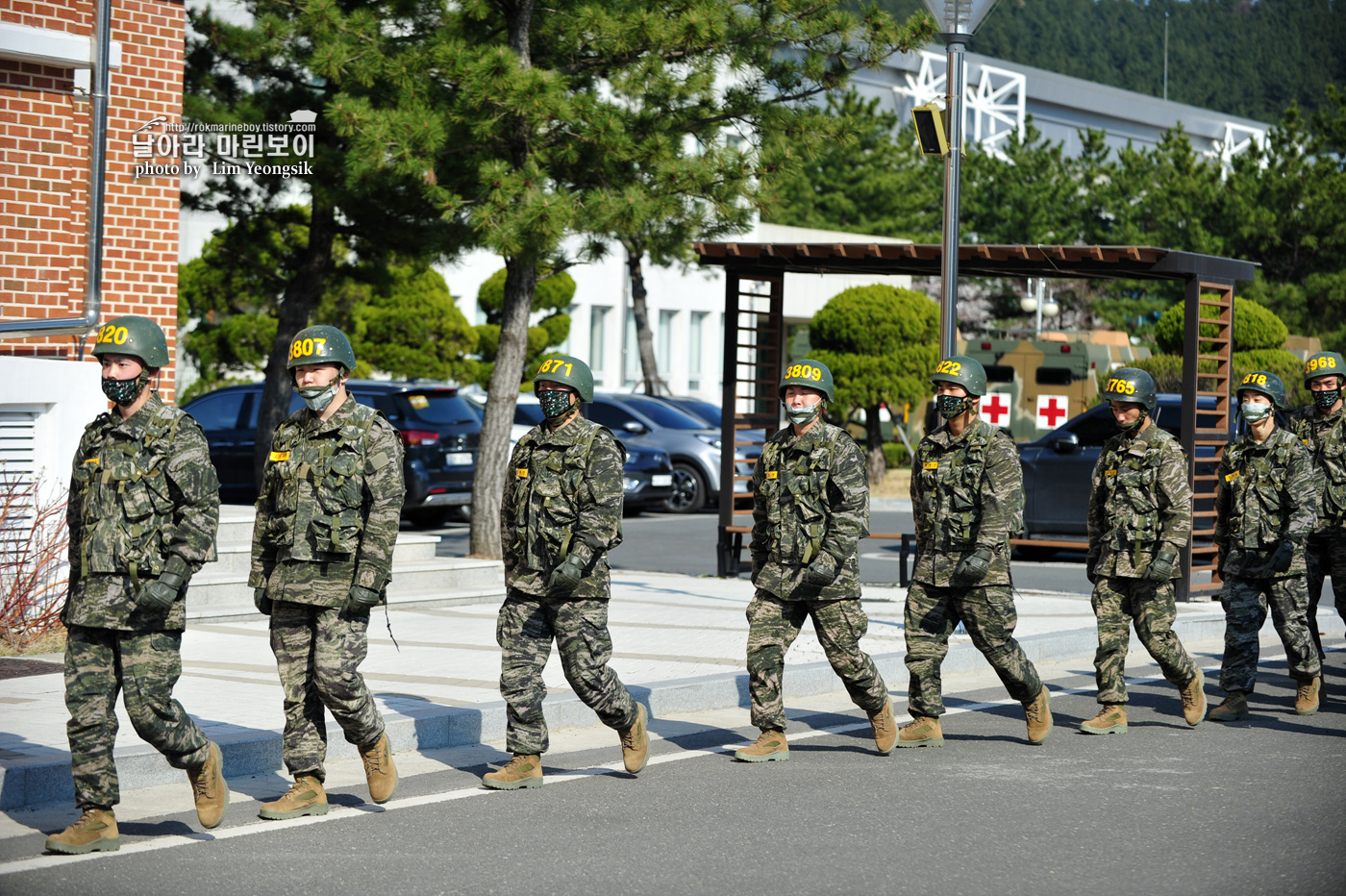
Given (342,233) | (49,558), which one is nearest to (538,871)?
(49,558)

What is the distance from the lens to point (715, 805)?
22.9 feet

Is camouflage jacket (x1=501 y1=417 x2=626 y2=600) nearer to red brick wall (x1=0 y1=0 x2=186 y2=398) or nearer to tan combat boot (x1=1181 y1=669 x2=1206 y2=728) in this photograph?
tan combat boot (x1=1181 y1=669 x2=1206 y2=728)

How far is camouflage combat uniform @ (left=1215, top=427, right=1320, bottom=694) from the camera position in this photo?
30.9 feet

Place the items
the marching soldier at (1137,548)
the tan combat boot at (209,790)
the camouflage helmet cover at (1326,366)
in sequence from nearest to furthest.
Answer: the tan combat boot at (209,790)
the marching soldier at (1137,548)
the camouflage helmet cover at (1326,366)

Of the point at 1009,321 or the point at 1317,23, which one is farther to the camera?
the point at 1317,23


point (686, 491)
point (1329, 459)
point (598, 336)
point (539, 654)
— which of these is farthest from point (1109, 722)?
point (598, 336)

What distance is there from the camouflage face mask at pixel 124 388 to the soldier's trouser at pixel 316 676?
0.99 m

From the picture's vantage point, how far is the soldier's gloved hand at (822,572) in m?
7.69

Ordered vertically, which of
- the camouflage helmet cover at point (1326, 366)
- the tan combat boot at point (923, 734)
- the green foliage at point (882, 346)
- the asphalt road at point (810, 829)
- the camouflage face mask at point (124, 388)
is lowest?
the asphalt road at point (810, 829)

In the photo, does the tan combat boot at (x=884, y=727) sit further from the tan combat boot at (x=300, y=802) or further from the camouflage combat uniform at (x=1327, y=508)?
the camouflage combat uniform at (x=1327, y=508)

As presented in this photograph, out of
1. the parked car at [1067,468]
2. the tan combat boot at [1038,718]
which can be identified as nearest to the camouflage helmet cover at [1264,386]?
the tan combat boot at [1038,718]

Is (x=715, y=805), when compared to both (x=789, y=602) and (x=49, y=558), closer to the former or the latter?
(x=789, y=602)

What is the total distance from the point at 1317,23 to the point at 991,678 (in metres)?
113

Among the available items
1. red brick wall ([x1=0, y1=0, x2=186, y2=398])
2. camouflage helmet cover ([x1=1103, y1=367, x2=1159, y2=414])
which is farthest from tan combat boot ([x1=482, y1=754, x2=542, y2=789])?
red brick wall ([x1=0, y1=0, x2=186, y2=398])
